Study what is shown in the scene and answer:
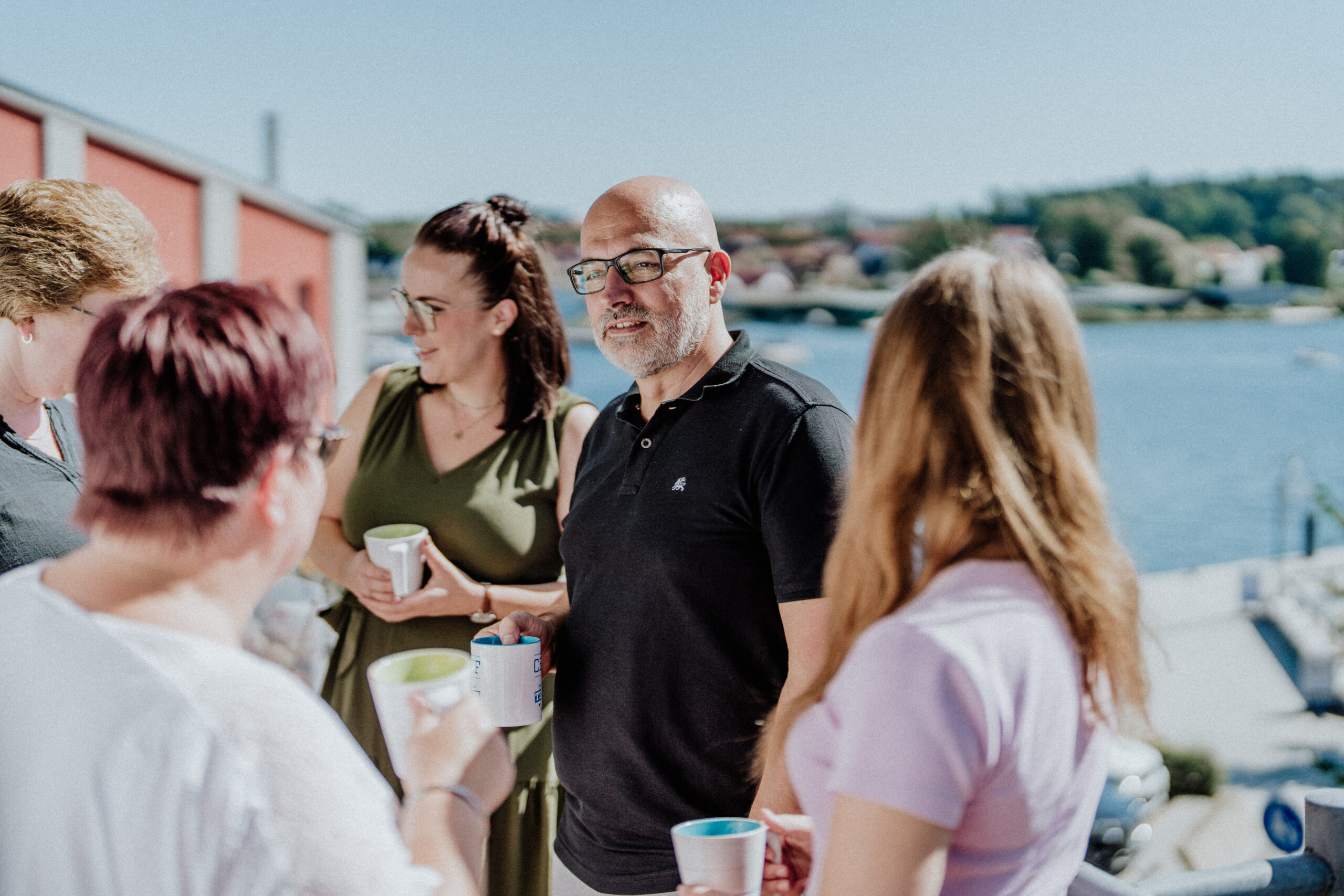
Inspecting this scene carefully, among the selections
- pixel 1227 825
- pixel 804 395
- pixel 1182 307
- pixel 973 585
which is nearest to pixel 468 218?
pixel 804 395

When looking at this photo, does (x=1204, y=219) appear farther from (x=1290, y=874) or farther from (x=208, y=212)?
(x=1290, y=874)

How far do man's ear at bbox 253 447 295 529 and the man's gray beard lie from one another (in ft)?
3.43

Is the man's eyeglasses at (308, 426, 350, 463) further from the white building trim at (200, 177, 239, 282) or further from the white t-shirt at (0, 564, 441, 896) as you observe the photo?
the white building trim at (200, 177, 239, 282)

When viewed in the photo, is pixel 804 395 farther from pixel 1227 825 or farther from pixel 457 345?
pixel 1227 825

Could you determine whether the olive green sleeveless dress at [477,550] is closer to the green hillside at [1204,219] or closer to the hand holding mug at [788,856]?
the hand holding mug at [788,856]

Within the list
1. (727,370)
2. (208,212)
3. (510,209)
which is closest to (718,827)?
(727,370)

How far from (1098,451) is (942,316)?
0.82 feet

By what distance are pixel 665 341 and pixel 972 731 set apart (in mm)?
1182

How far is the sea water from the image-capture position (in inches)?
1618

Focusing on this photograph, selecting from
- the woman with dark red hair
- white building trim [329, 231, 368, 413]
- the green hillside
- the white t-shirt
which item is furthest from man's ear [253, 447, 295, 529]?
the green hillside

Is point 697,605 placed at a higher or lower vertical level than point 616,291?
lower

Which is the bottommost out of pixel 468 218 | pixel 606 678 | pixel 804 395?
pixel 606 678

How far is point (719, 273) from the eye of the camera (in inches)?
82.0

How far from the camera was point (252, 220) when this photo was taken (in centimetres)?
1445
